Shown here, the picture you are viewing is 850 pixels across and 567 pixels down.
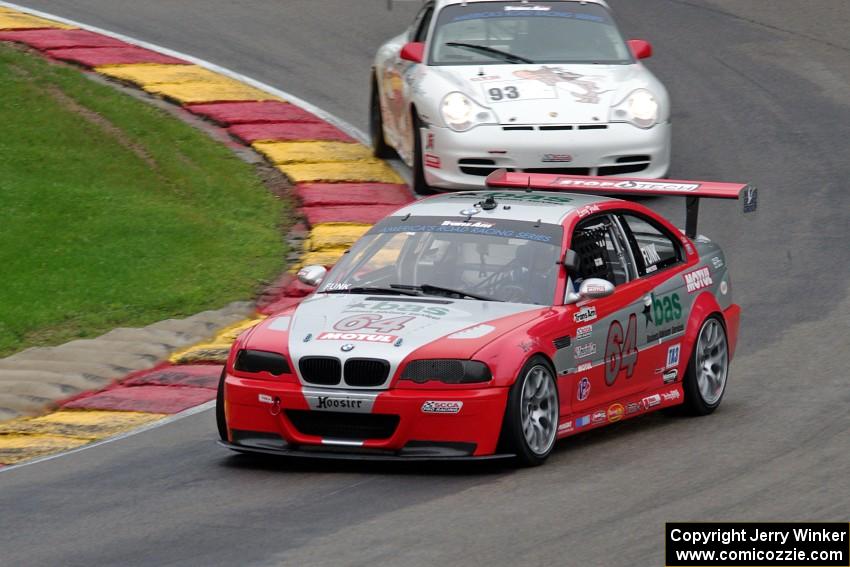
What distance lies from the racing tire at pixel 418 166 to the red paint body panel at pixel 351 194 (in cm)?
23

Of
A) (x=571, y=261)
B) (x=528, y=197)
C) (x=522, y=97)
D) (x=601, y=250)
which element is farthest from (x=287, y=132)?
(x=571, y=261)

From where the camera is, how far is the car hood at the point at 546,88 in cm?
1467

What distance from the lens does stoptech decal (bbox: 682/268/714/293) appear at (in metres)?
10.4

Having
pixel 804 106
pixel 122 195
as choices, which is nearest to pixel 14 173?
pixel 122 195

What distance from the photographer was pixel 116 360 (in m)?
11.7

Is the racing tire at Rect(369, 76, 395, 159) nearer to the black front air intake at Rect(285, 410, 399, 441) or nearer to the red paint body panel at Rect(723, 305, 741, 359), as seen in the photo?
the red paint body panel at Rect(723, 305, 741, 359)

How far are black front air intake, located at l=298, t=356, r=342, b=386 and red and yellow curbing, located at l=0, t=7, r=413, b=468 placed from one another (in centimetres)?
199

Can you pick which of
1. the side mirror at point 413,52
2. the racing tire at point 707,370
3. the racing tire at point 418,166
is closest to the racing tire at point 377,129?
the side mirror at point 413,52

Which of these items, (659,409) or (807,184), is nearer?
(659,409)

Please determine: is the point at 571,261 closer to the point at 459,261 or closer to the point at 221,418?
the point at 459,261

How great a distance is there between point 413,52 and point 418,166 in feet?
3.72

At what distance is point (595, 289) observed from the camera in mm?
9172

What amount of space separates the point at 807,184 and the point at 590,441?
7357 millimetres

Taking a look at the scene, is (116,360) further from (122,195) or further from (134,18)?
(134,18)
